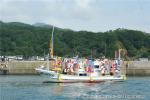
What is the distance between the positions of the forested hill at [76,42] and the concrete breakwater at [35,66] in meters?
42.2

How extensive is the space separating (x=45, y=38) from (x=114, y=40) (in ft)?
68.3

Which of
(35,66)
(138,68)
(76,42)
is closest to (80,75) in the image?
(35,66)

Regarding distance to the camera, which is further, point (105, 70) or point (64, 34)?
point (64, 34)

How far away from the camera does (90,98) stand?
44.9 metres

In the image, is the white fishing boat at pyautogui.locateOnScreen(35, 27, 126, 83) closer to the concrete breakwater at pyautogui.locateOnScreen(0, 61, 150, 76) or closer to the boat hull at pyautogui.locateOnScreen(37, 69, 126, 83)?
the boat hull at pyautogui.locateOnScreen(37, 69, 126, 83)

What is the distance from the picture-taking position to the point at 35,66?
295 feet

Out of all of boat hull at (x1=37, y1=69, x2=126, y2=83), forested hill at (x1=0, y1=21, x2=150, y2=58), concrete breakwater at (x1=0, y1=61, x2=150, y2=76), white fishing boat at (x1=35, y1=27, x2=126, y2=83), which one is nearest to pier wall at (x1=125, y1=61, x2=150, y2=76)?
concrete breakwater at (x1=0, y1=61, x2=150, y2=76)

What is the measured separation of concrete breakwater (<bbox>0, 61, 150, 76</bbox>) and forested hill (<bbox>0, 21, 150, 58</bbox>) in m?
42.2

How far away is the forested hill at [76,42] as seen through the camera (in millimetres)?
140875

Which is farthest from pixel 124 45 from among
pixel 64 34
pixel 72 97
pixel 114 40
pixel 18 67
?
pixel 72 97

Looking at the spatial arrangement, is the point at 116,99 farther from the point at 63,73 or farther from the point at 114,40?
the point at 114,40

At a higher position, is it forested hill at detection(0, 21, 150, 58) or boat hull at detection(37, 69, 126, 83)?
forested hill at detection(0, 21, 150, 58)

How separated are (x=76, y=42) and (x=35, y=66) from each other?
66028mm

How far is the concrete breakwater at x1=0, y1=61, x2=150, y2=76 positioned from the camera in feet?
292
